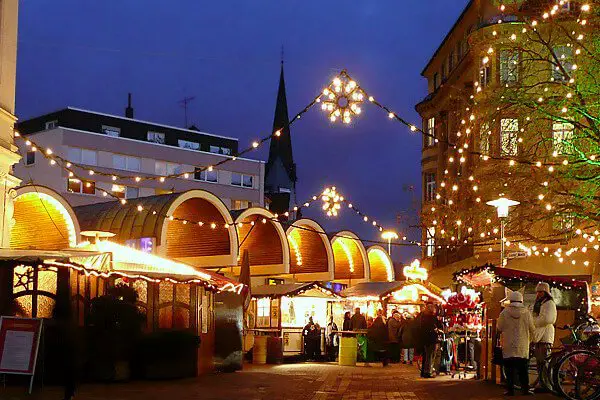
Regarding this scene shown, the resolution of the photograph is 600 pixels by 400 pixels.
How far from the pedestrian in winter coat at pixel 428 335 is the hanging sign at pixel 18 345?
400 inches

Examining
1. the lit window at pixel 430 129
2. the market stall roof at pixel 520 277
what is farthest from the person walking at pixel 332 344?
the lit window at pixel 430 129

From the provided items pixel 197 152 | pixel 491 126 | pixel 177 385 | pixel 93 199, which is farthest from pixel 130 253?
pixel 197 152

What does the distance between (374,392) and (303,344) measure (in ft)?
52.7

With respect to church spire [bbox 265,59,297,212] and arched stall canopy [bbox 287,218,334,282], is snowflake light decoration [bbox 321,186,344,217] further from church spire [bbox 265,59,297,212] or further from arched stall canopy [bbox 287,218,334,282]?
church spire [bbox 265,59,297,212]

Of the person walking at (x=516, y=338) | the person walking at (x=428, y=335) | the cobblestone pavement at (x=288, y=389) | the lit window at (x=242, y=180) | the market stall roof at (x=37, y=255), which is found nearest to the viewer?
the person walking at (x=516, y=338)

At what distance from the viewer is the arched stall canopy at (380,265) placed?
5278 centimetres

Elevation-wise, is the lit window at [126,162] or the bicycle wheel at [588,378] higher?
the lit window at [126,162]

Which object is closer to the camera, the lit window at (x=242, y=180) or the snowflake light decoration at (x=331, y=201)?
the snowflake light decoration at (x=331, y=201)

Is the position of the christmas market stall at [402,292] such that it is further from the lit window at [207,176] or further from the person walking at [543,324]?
the lit window at [207,176]

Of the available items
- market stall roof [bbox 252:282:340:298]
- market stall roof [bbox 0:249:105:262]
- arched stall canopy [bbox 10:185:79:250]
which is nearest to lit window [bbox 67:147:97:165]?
market stall roof [bbox 252:282:340:298]

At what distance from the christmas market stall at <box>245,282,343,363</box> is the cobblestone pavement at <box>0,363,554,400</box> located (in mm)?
6883

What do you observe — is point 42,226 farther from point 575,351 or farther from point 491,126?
point 575,351

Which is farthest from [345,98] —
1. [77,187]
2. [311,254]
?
[77,187]

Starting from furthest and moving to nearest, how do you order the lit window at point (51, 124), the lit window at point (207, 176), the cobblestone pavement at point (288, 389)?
the lit window at point (207, 176) → the lit window at point (51, 124) → the cobblestone pavement at point (288, 389)
